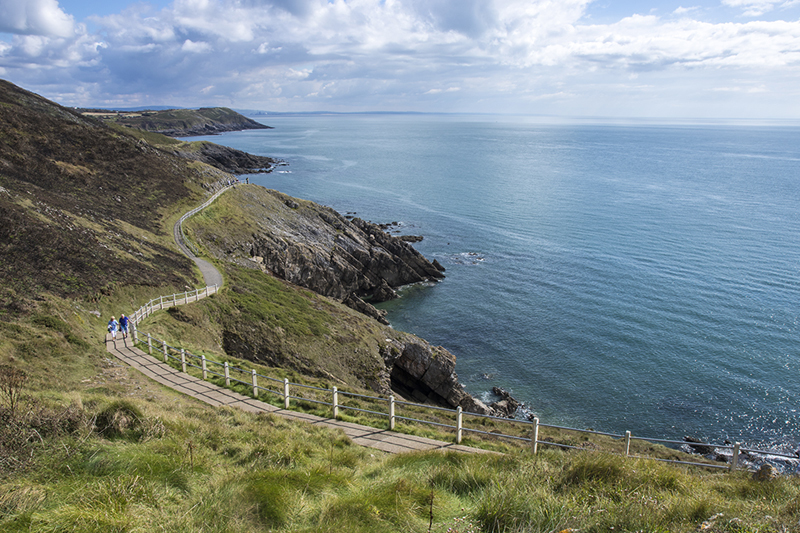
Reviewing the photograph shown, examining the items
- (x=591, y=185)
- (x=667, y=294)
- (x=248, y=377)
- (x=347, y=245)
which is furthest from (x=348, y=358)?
(x=591, y=185)

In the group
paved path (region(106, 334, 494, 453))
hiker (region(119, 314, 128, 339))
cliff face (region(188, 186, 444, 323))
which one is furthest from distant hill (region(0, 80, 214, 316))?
cliff face (region(188, 186, 444, 323))

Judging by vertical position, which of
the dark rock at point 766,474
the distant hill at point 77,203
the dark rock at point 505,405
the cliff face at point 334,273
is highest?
the distant hill at point 77,203

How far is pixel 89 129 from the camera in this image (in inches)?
2495

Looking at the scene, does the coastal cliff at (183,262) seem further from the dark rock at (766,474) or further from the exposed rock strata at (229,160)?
the exposed rock strata at (229,160)

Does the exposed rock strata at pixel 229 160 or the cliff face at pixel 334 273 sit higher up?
the exposed rock strata at pixel 229 160

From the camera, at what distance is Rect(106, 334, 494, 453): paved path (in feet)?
44.0

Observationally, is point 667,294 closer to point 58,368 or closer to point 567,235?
point 567,235

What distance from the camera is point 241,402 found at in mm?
16875

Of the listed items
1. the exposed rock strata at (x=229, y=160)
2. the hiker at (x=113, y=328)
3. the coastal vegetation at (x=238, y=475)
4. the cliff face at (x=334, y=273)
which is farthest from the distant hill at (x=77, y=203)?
the exposed rock strata at (x=229, y=160)

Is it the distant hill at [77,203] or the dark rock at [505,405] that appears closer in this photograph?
the distant hill at [77,203]

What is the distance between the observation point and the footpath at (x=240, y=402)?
44.0 feet

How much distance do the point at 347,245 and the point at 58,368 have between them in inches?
1745

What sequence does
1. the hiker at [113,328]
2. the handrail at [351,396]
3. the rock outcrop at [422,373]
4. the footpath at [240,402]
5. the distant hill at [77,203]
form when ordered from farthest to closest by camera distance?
1. the rock outcrop at [422,373]
2. the distant hill at [77,203]
3. the hiker at [113,328]
4. the footpath at [240,402]
5. the handrail at [351,396]

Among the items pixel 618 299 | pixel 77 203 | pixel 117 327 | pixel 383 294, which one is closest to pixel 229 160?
pixel 383 294
